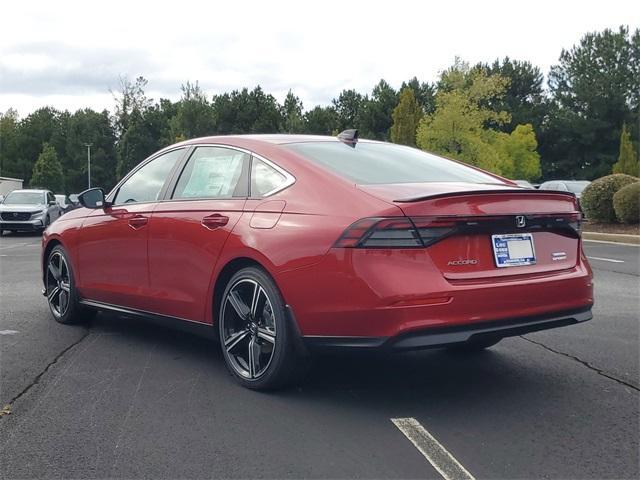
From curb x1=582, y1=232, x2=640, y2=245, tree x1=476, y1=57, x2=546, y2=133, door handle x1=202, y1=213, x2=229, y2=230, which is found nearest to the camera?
door handle x1=202, y1=213, x2=229, y2=230

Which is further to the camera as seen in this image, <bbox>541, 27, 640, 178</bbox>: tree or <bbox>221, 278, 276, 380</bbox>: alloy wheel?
<bbox>541, 27, 640, 178</bbox>: tree

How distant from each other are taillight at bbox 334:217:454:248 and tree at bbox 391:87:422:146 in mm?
48257

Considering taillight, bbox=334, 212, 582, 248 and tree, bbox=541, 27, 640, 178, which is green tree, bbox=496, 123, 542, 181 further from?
taillight, bbox=334, 212, 582, 248

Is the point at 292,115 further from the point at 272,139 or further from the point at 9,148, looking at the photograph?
the point at 272,139

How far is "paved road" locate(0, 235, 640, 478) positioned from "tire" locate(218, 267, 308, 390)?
0.13 meters

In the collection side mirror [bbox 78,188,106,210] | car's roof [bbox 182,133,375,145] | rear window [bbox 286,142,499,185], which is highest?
car's roof [bbox 182,133,375,145]

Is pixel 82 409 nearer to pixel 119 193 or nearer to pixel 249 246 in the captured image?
pixel 249 246

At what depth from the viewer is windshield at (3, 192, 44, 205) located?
24.1 metres

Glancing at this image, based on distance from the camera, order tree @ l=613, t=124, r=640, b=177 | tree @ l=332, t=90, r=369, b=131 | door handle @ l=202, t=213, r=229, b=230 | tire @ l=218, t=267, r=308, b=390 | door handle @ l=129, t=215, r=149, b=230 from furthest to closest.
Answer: tree @ l=332, t=90, r=369, b=131
tree @ l=613, t=124, r=640, b=177
door handle @ l=129, t=215, r=149, b=230
door handle @ l=202, t=213, r=229, b=230
tire @ l=218, t=267, r=308, b=390

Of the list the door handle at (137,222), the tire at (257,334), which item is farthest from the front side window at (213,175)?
the tire at (257,334)

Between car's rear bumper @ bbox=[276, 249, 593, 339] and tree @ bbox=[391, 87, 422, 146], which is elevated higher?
tree @ bbox=[391, 87, 422, 146]

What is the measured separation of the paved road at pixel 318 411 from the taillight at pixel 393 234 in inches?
36.7

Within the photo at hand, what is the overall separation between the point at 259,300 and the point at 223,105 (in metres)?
68.3

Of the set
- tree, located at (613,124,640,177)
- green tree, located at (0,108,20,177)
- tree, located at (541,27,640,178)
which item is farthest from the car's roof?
green tree, located at (0,108,20,177)
